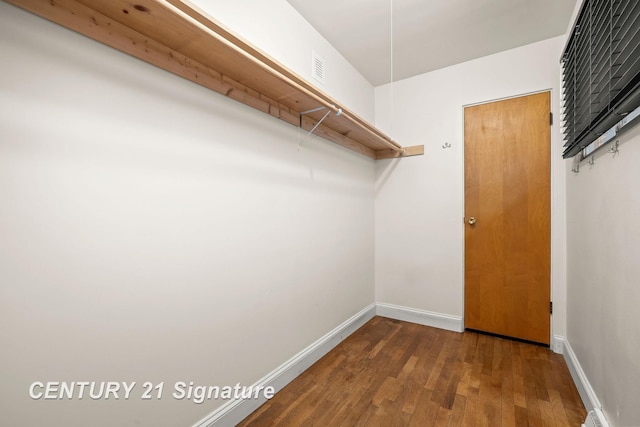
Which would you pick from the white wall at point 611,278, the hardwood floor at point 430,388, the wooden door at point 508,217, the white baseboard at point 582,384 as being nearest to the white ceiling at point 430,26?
the wooden door at point 508,217

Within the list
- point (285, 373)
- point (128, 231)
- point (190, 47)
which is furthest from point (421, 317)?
point (190, 47)

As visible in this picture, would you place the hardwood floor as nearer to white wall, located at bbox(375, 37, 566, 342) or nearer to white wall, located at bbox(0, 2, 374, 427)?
white wall, located at bbox(0, 2, 374, 427)

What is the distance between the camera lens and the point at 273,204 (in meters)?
1.75

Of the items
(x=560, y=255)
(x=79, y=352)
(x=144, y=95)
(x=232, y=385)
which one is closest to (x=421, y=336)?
A: (x=560, y=255)

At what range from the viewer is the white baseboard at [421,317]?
2.67 metres

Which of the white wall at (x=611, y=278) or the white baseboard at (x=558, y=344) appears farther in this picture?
the white baseboard at (x=558, y=344)

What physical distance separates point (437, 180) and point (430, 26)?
52.9 inches

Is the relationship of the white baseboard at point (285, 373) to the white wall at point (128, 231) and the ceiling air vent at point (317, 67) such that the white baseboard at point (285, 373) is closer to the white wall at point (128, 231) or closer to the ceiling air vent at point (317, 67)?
the white wall at point (128, 231)

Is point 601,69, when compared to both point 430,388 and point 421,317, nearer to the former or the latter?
point 430,388

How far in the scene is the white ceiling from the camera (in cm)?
190

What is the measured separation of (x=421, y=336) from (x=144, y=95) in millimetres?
2770

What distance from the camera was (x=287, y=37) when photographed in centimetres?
189

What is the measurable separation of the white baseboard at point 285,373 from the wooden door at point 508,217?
1203 millimetres

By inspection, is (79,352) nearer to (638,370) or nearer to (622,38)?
(638,370)
